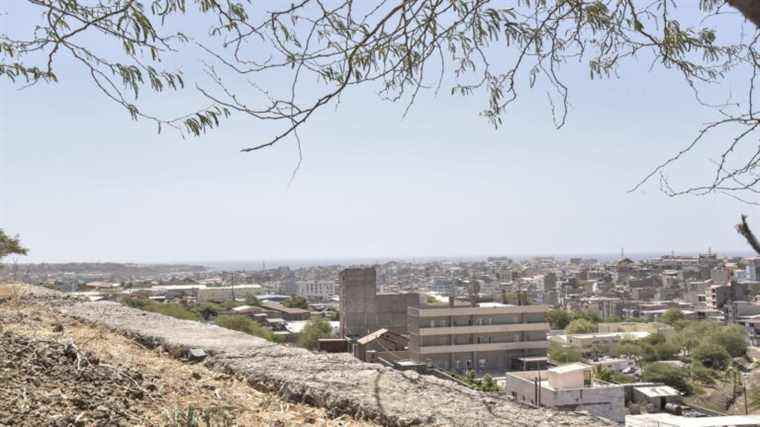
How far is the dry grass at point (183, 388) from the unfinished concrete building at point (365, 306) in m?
23.7

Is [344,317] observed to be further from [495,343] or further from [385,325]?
[495,343]

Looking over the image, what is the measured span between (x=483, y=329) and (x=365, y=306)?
19.2 feet

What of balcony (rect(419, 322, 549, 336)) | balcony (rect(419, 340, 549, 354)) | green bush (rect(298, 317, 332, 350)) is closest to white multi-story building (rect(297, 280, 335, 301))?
green bush (rect(298, 317, 332, 350))

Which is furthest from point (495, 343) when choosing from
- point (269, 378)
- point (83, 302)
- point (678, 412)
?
point (269, 378)

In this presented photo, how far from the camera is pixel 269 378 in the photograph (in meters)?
2.09

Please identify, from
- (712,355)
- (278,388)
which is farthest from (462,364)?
(278,388)

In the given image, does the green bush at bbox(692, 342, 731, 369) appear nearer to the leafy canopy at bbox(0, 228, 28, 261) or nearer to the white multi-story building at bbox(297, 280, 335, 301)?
the leafy canopy at bbox(0, 228, 28, 261)

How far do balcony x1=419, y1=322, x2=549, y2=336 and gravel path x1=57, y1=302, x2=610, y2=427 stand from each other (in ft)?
90.5

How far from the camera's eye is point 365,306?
96.8 feet

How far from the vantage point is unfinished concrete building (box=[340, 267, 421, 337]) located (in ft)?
92.0

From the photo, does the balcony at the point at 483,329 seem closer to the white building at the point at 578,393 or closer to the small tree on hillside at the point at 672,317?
the white building at the point at 578,393

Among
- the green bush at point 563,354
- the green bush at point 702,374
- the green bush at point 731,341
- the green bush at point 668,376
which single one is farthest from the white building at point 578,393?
the green bush at point 731,341

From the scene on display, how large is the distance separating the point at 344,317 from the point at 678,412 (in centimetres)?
1342

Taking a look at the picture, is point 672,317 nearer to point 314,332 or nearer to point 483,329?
point 483,329
